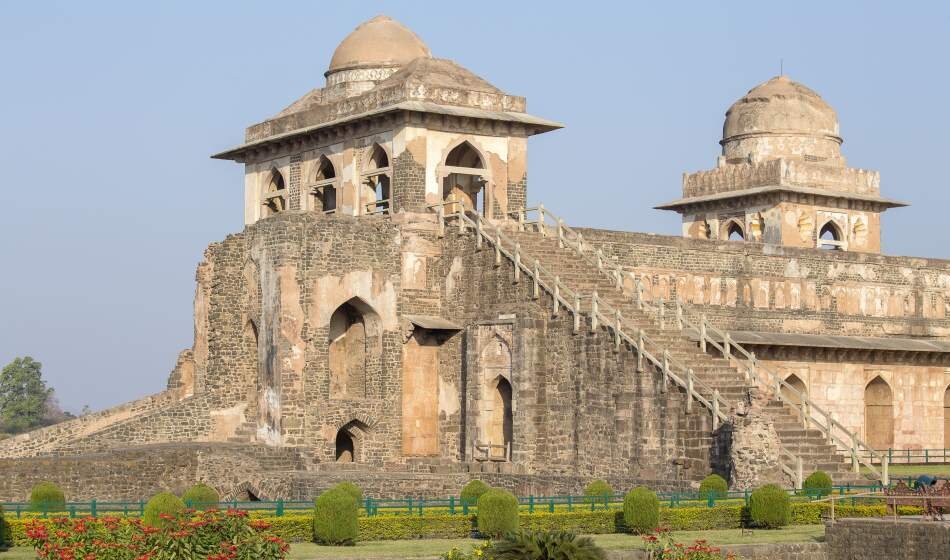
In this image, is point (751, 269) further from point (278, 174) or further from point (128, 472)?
point (128, 472)

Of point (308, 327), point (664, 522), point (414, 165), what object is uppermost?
point (414, 165)

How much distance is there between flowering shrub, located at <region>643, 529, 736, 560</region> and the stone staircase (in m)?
8.66

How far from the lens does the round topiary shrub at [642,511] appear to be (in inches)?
1185

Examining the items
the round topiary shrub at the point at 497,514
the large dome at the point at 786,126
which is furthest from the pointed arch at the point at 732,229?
the round topiary shrub at the point at 497,514

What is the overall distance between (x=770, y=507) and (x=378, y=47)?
25136mm

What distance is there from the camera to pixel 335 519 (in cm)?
2833

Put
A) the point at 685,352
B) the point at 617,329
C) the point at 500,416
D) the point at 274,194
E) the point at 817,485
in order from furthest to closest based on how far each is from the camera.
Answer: the point at 274,194 → the point at 500,416 → the point at 685,352 → the point at 617,329 → the point at 817,485

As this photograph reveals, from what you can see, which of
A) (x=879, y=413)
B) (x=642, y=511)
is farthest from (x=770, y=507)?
(x=879, y=413)

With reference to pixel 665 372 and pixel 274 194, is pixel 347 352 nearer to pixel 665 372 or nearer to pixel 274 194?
pixel 274 194

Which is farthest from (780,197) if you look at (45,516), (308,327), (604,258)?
(45,516)

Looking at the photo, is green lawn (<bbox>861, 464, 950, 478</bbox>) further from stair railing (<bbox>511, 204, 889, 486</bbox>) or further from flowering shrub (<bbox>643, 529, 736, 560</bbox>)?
flowering shrub (<bbox>643, 529, 736, 560</bbox>)

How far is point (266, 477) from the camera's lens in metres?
39.8

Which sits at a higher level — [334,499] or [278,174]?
[278,174]

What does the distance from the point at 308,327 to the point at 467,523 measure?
14120 mm
